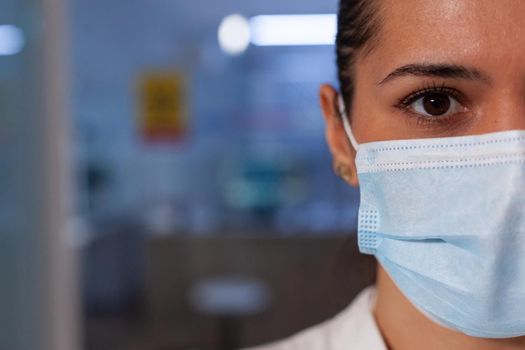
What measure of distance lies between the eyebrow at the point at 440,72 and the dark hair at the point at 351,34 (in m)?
0.09

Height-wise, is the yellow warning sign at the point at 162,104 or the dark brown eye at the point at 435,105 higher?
the dark brown eye at the point at 435,105

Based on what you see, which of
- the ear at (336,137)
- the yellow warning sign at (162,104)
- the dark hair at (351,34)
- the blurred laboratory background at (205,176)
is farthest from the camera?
the blurred laboratory background at (205,176)

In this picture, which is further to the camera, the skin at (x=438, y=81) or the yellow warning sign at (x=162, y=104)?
the yellow warning sign at (x=162, y=104)

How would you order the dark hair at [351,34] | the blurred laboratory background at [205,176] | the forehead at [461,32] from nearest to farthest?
the forehead at [461,32] → the dark hair at [351,34] → the blurred laboratory background at [205,176]

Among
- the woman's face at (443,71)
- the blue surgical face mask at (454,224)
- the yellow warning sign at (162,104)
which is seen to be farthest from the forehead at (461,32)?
the yellow warning sign at (162,104)

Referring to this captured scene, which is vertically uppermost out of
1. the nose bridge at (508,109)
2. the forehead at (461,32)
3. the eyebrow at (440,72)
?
the forehead at (461,32)

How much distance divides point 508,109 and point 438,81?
0.10 m

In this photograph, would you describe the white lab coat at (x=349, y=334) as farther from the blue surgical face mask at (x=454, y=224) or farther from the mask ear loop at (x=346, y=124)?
the mask ear loop at (x=346, y=124)

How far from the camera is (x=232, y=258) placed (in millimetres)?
5316

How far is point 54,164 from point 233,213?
3.10 metres

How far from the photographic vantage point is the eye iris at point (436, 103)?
928 mm

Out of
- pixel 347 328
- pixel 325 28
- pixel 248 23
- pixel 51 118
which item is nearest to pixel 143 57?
pixel 248 23

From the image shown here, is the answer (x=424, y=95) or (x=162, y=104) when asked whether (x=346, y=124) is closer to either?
(x=424, y=95)

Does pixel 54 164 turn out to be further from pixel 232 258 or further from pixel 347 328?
pixel 232 258
